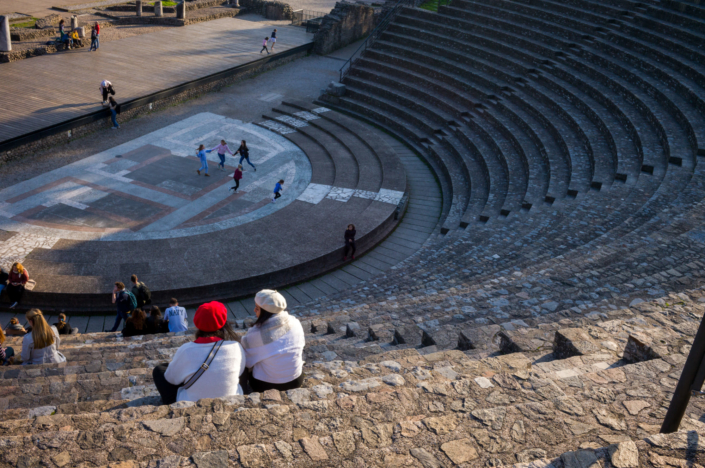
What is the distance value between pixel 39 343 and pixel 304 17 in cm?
3247

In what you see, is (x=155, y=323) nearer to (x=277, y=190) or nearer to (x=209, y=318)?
(x=209, y=318)

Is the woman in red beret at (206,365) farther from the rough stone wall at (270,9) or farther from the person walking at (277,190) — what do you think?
the rough stone wall at (270,9)

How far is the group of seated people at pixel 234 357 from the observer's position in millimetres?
4883

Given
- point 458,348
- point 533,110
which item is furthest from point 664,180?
point 458,348

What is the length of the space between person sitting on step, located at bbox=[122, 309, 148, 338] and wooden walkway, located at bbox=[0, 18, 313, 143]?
10.4 metres

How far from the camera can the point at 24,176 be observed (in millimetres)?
16344

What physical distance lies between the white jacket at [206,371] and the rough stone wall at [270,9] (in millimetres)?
33204

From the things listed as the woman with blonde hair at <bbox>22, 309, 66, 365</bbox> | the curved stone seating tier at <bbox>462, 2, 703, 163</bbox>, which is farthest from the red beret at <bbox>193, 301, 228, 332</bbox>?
the curved stone seating tier at <bbox>462, 2, 703, 163</bbox>

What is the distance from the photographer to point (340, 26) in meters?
29.9

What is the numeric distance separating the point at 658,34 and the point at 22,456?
68.3ft

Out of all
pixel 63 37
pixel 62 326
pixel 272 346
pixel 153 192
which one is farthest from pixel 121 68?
pixel 272 346

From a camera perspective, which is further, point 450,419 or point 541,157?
point 541,157

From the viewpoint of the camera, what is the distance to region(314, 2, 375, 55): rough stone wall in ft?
97.1

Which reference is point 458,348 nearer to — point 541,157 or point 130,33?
point 541,157
